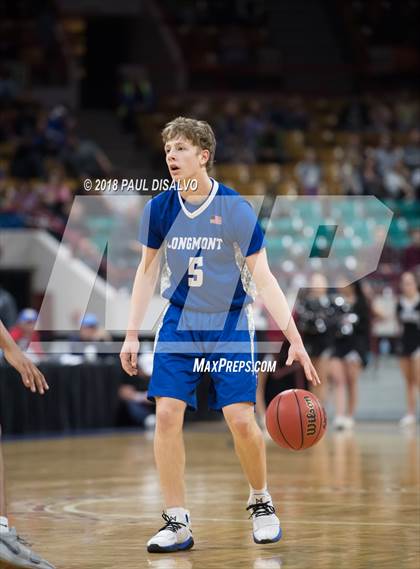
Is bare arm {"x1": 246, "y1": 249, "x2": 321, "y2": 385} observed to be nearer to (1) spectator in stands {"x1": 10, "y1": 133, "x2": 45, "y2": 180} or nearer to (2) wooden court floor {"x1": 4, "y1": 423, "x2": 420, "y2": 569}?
(2) wooden court floor {"x1": 4, "y1": 423, "x2": 420, "y2": 569}

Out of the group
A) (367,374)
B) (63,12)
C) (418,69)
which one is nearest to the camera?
(367,374)

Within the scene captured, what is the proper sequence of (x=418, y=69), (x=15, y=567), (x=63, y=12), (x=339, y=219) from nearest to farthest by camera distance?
(x=15, y=567), (x=339, y=219), (x=63, y=12), (x=418, y=69)

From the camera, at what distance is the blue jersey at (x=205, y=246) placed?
24.4ft

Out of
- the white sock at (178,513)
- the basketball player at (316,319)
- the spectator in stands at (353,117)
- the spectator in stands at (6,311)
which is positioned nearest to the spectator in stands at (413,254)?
the basketball player at (316,319)

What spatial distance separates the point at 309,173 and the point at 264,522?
18725 millimetres

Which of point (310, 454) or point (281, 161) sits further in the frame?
point (281, 161)

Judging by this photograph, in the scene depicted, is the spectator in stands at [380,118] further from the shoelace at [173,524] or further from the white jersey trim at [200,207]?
the shoelace at [173,524]

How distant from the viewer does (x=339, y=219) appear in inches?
920

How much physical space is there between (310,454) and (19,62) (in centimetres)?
1657

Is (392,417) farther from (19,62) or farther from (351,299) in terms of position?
(19,62)

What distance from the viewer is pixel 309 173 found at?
25.8 meters

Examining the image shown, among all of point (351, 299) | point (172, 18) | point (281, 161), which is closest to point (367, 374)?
point (351, 299)

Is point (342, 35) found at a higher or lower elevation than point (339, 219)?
higher

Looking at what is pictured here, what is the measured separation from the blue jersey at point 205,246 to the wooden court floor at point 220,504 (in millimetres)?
1342
